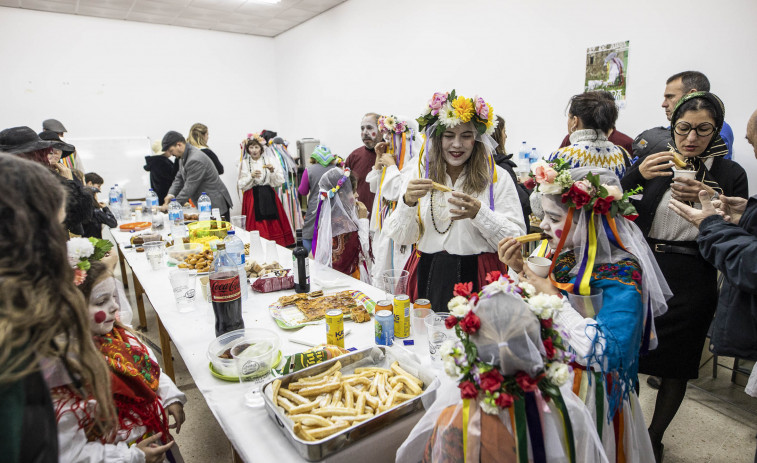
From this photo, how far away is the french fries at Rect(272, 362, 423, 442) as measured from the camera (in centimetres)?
108

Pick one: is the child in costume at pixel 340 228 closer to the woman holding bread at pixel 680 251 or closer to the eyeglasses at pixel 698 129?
the woman holding bread at pixel 680 251

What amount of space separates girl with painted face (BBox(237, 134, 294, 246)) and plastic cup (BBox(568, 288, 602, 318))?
4.70 m

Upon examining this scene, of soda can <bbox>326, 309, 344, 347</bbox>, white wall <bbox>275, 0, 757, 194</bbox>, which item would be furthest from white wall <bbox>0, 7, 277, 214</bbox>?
soda can <bbox>326, 309, 344, 347</bbox>

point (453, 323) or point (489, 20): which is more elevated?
point (489, 20)

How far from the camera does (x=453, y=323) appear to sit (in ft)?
3.32

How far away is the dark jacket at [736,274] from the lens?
1410mm

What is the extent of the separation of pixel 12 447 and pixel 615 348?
4.59 ft

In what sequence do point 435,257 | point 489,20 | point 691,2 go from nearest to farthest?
point 435,257 → point 691,2 → point 489,20

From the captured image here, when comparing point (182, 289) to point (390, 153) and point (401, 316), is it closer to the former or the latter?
point (401, 316)

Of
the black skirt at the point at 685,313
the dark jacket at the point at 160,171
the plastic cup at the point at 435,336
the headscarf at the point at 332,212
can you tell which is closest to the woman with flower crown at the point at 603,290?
the plastic cup at the point at 435,336

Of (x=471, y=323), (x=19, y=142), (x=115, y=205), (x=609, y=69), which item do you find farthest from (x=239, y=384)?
(x=115, y=205)

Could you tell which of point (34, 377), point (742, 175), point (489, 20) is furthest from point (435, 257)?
A: point (489, 20)

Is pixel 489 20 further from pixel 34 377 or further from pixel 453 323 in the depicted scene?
pixel 34 377

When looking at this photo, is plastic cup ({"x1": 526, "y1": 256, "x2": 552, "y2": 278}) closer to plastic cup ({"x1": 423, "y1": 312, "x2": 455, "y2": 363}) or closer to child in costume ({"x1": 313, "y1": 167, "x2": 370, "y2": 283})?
plastic cup ({"x1": 423, "y1": 312, "x2": 455, "y2": 363})
